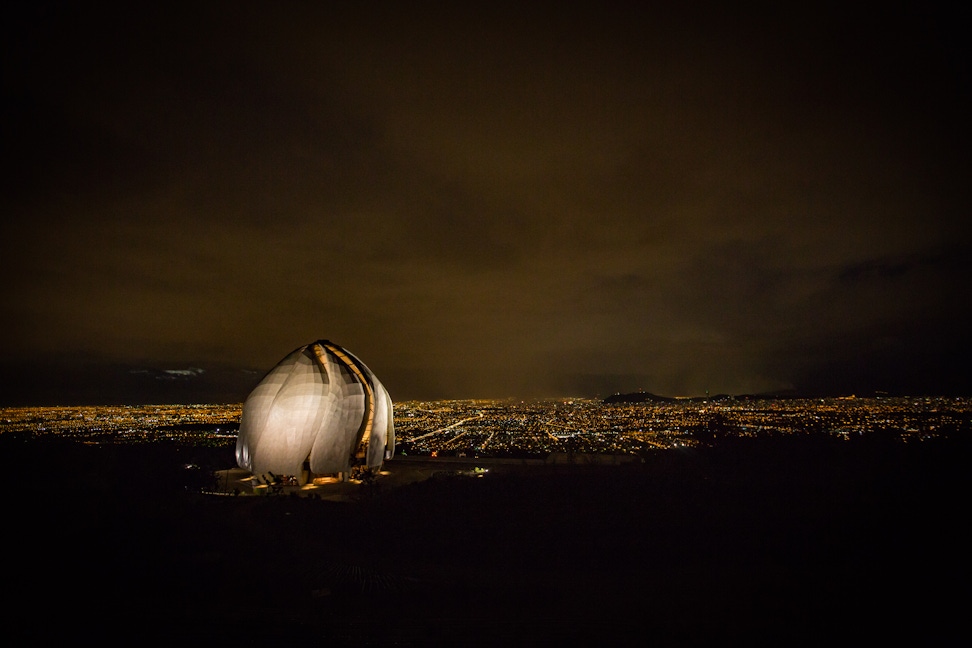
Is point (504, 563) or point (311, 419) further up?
point (311, 419)

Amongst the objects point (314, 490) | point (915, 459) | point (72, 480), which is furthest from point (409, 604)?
point (915, 459)

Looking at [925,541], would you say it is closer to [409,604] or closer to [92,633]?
[409,604]

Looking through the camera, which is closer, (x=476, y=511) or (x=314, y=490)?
(x=476, y=511)

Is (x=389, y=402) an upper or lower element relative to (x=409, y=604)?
upper

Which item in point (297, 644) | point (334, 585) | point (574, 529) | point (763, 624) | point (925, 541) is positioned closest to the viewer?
point (297, 644)

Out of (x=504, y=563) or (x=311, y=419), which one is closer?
(x=504, y=563)
